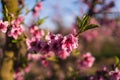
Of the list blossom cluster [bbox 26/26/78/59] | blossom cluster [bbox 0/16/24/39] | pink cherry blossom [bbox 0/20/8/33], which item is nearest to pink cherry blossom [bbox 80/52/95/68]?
blossom cluster [bbox 26/26/78/59]


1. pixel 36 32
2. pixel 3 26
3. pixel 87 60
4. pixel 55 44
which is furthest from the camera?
pixel 87 60

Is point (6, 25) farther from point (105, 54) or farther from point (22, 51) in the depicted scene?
point (105, 54)

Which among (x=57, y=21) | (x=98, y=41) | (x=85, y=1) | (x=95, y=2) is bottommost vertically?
(x=95, y=2)

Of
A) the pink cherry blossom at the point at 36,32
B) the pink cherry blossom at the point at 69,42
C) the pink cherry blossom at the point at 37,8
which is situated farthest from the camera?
the pink cherry blossom at the point at 37,8

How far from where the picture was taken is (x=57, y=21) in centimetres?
2736

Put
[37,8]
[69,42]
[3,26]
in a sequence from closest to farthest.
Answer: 1. [69,42]
2. [3,26]
3. [37,8]

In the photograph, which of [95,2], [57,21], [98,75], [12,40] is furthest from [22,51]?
[57,21]

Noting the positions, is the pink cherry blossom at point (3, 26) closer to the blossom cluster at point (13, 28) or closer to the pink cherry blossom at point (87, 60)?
the blossom cluster at point (13, 28)

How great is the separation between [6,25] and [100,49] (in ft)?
67.0

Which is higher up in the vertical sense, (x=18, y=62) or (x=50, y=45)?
(x=18, y=62)

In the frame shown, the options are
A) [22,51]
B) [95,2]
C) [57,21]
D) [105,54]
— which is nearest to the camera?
[22,51]

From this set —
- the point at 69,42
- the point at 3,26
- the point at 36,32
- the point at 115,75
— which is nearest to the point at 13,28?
the point at 3,26

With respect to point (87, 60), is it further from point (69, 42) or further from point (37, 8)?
point (69, 42)

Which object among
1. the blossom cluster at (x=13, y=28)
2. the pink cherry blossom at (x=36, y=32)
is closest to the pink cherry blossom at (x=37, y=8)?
the pink cherry blossom at (x=36, y=32)
